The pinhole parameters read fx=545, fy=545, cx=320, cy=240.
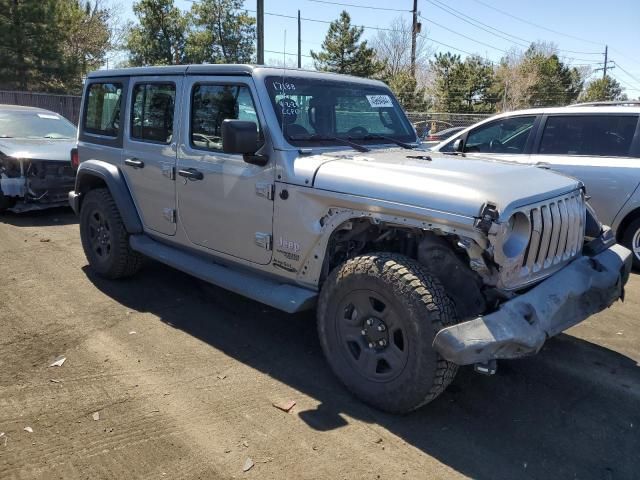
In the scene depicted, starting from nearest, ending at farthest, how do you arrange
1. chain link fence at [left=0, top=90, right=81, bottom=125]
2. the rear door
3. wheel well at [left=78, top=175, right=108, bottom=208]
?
wheel well at [left=78, top=175, right=108, bottom=208] → the rear door → chain link fence at [left=0, top=90, right=81, bottom=125]

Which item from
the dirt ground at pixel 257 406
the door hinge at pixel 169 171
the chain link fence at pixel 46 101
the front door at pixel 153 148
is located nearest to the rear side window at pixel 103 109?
the front door at pixel 153 148

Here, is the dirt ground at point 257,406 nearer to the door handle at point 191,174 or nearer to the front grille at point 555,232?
the front grille at point 555,232

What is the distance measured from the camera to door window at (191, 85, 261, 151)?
159 inches

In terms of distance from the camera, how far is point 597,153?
251 inches

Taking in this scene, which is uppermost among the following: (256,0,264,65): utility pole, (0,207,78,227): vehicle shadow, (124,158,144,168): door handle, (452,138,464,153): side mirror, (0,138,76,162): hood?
(256,0,264,65): utility pole

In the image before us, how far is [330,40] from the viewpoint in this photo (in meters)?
36.0

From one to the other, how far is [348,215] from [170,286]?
8.82 feet

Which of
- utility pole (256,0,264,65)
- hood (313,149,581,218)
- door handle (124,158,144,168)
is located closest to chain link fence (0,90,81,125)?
utility pole (256,0,264,65)

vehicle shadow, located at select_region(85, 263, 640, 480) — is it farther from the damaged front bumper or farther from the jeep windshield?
the jeep windshield

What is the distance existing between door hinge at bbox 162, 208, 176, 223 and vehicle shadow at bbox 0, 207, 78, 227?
4.04 meters

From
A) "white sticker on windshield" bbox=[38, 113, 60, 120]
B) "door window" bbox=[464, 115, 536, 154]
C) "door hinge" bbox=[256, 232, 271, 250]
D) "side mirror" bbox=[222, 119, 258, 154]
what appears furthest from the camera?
"white sticker on windshield" bbox=[38, 113, 60, 120]

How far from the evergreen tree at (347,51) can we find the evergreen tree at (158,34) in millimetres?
9017

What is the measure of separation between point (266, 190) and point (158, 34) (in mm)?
33356

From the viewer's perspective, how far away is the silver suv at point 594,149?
6160mm
